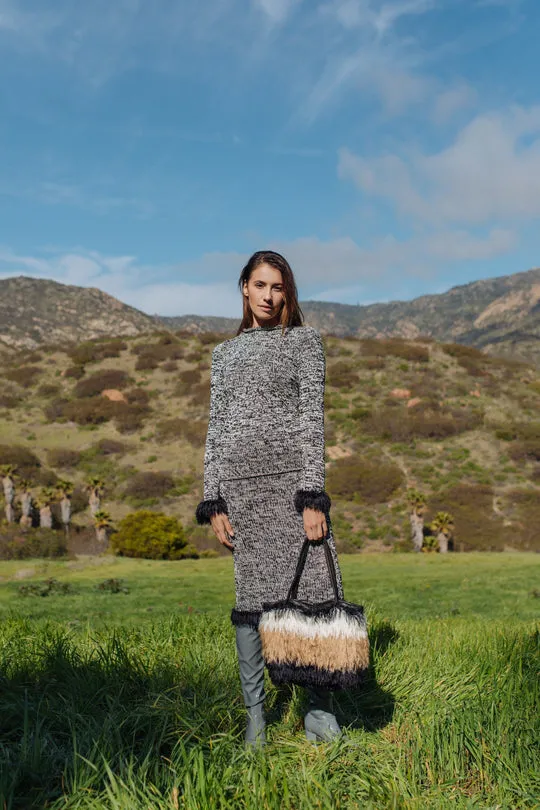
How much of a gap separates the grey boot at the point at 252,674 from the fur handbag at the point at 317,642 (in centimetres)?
21

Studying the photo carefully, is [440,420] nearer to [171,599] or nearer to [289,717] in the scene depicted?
[171,599]

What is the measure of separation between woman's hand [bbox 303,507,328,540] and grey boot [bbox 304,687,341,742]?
2.82ft

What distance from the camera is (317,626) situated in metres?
3.13

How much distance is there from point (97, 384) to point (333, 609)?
175ft

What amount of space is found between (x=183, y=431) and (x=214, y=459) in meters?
44.0

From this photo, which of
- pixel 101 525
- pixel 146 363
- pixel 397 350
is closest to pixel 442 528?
pixel 101 525

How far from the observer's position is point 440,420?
47406 millimetres

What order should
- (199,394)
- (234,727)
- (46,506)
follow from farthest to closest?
(199,394) → (46,506) → (234,727)

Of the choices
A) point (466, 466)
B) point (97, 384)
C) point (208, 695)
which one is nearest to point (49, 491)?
point (97, 384)

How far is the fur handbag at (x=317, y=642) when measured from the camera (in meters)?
3.09

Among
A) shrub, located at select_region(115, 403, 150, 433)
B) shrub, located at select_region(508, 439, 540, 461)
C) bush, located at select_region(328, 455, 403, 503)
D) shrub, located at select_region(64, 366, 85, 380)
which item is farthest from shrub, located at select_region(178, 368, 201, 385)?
shrub, located at select_region(508, 439, 540, 461)

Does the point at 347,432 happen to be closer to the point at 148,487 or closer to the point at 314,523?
the point at 148,487

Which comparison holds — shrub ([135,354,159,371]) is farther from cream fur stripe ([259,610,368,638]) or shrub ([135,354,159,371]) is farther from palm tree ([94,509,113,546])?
cream fur stripe ([259,610,368,638])

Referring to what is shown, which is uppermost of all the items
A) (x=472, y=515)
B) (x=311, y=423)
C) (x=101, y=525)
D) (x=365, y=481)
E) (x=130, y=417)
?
(x=130, y=417)
